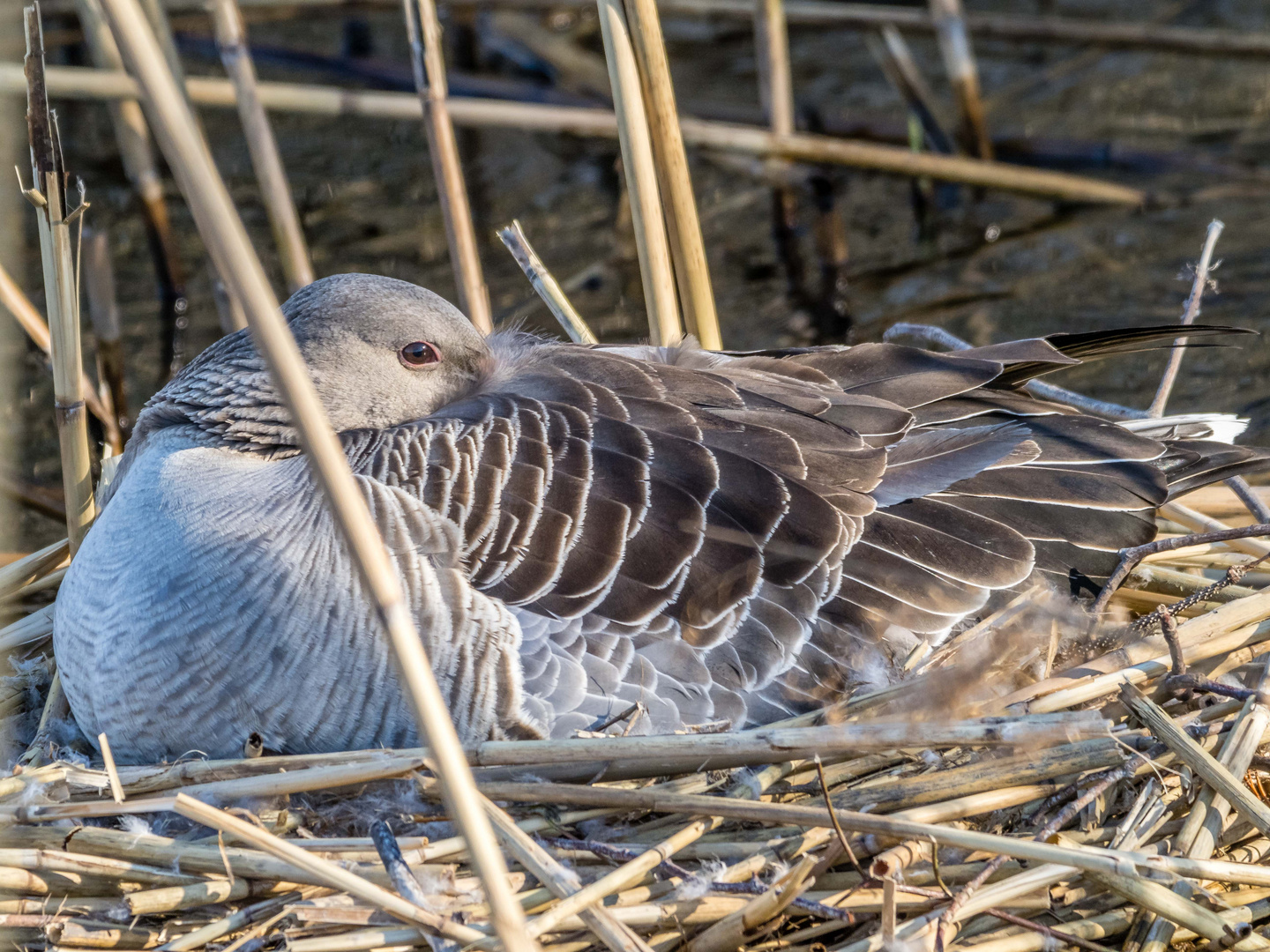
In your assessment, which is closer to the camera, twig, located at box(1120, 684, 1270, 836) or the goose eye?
twig, located at box(1120, 684, 1270, 836)

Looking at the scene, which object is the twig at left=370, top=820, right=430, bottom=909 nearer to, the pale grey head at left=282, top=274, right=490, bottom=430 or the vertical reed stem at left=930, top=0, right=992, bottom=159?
the pale grey head at left=282, top=274, right=490, bottom=430

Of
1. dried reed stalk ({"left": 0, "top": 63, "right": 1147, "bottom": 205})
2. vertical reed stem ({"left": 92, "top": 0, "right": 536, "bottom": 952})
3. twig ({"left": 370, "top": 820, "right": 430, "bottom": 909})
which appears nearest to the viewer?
vertical reed stem ({"left": 92, "top": 0, "right": 536, "bottom": 952})

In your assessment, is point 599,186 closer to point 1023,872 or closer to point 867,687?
point 867,687

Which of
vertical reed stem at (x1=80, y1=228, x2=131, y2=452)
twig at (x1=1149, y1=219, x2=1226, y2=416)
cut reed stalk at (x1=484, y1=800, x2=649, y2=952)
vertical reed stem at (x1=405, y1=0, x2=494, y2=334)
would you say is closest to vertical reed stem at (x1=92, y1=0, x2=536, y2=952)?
cut reed stalk at (x1=484, y1=800, x2=649, y2=952)

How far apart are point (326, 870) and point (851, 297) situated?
264 inches

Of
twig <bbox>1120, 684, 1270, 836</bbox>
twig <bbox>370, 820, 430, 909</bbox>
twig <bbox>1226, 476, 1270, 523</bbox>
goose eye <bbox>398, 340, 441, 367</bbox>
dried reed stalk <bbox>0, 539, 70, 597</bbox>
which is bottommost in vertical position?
twig <bbox>1120, 684, 1270, 836</bbox>

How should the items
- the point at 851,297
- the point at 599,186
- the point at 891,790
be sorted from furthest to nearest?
the point at 599,186, the point at 851,297, the point at 891,790

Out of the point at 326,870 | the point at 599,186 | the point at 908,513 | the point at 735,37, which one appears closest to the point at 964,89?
the point at 599,186

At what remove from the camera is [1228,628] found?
4363 millimetres

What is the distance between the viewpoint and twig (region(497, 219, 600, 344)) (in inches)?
218

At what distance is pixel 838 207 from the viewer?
32.7ft

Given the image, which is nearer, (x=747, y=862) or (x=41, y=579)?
(x=747, y=862)

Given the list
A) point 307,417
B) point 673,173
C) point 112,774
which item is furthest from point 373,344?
point 307,417

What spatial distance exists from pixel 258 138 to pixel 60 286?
202cm
